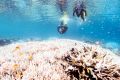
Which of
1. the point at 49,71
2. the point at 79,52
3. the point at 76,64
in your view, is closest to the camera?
the point at 49,71

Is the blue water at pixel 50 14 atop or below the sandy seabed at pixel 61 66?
below

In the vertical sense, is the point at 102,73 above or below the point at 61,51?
below

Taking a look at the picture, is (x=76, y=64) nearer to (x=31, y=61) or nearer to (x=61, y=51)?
(x=61, y=51)

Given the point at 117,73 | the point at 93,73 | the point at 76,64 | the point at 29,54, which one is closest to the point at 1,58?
the point at 29,54

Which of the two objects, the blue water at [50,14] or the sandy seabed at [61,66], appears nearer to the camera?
the sandy seabed at [61,66]

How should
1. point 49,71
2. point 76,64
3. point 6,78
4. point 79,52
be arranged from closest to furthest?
point 6,78
point 49,71
point 76,64
point 79,52

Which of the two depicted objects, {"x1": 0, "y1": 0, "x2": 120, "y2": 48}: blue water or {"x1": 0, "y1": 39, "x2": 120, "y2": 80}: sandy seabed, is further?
{"x1": 0, "y1": 0, "x2": 120, "y2": 48}: blue water

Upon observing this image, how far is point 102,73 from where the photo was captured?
4012mm

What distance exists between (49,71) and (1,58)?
129cm

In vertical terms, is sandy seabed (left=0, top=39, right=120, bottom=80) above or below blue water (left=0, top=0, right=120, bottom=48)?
above

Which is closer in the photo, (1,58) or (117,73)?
(117,73)

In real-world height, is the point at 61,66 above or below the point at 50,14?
above

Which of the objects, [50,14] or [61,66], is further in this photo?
[50,14]

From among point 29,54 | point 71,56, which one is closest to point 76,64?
point 71,56
